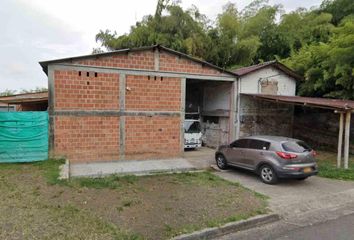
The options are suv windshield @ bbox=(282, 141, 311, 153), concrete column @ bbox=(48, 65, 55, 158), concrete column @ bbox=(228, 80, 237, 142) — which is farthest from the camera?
concrete column @ bbox=(228, 80, 237, 142)

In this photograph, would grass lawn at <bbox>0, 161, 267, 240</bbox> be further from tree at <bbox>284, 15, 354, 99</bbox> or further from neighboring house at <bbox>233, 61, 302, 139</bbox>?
tree at <bbox>284, 15, 354, 99</bbox>

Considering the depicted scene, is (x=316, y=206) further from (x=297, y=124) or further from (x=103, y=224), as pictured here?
(x=297, y=124)

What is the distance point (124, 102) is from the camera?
12.1 metres

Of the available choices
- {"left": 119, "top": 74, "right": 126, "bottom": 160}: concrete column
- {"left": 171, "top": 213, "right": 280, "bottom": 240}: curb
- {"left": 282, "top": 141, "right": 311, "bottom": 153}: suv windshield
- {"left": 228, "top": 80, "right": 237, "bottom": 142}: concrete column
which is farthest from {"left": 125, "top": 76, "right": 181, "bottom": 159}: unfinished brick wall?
{"left": 171, "top": 213, "right": 280, "bottom": 240}: curb

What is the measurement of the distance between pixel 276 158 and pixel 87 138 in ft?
23.7

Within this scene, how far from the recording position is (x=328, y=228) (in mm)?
5945

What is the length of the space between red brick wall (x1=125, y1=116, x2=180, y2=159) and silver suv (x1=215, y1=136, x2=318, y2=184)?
3609 millimetres

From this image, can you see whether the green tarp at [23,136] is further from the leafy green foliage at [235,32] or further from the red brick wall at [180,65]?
the leafy green foliage at [235,32]

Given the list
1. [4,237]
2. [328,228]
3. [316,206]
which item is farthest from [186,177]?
[4,237]

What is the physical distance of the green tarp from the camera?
34.6ft

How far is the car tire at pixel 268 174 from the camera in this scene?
929cm

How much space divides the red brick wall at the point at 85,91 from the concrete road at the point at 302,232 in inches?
314

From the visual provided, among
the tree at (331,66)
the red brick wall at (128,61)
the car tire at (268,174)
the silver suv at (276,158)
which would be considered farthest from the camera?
the tree at (331,66)

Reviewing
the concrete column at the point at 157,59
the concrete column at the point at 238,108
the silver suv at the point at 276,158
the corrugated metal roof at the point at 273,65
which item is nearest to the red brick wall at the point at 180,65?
the concrete column at the point at 157,59
